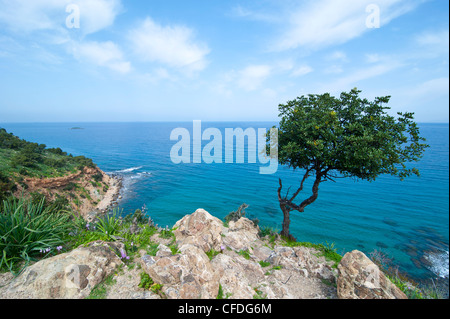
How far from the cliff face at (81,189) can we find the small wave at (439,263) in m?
38.9

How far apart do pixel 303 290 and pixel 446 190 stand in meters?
56.7

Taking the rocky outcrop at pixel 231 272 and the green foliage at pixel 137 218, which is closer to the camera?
the rocky outcrop at pixel 231 272

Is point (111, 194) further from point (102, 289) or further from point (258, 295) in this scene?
point (258, 295)

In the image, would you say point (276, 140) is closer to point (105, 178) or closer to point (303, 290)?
point (303, 290)

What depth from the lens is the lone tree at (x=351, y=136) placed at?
9.04m

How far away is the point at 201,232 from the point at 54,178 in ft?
111

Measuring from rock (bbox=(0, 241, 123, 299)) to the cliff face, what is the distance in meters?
24.1

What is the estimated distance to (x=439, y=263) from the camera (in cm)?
1905

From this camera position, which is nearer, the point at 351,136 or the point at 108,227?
the point at 108,227

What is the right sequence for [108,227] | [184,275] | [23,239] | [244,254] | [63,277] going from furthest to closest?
1. [244,254]
2. [108,227]
3. [23,239]
4. [184,275]
5. [63,277]

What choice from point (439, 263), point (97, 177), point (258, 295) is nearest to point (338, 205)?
point (439, 263)

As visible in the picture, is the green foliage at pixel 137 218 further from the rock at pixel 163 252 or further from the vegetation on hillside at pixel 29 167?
the vegetation on hillside at pixel 29 167

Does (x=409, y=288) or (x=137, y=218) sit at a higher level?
(x=137, y=218)

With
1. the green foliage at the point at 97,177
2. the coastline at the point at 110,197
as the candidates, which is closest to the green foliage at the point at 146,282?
the coastline at the point at 110,197
